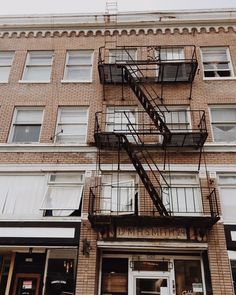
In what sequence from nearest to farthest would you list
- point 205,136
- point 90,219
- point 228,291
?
point 228,291, point 90,219, point 205,136

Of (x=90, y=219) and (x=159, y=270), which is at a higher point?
(x=90, y=219)

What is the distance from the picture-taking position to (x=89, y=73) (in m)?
14.8

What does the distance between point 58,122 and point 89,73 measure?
3.14 metres

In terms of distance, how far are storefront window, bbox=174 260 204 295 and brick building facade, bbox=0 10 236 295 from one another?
0.03 metres

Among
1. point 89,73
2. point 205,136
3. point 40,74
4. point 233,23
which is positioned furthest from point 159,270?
point 233,23

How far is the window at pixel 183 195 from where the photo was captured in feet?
36.3

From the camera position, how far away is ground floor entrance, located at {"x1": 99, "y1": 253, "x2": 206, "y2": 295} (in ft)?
33.5

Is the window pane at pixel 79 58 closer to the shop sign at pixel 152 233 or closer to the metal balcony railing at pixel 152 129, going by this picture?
the metal balcony railing at pixel 152 129

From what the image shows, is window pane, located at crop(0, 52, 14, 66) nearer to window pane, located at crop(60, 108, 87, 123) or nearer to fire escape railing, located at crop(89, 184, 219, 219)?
window pane, located at crop(60, 108, 87, 123)

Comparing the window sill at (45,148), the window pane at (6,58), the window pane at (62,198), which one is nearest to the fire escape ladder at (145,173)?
the window sill at (45,148)

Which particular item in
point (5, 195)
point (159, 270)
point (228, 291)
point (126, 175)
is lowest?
point (228, 291)

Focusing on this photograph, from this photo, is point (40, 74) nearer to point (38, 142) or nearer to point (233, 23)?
point (38, 142)

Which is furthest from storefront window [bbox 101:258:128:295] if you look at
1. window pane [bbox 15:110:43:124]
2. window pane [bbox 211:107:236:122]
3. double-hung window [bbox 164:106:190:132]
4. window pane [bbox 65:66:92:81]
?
window pane [bbox 65:66:92:81]

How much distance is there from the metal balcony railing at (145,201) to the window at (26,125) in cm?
380
